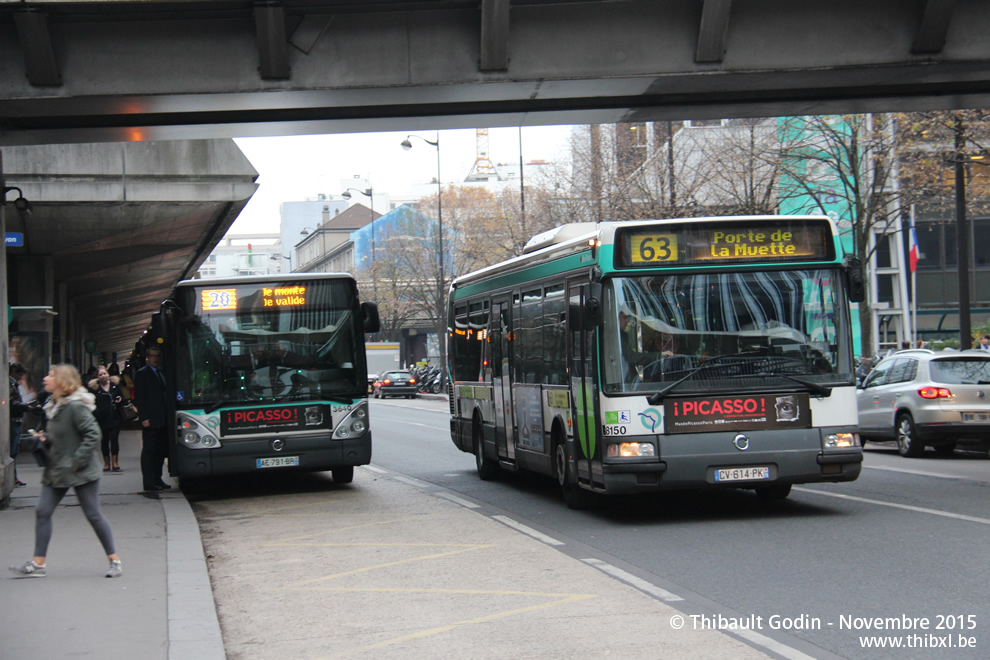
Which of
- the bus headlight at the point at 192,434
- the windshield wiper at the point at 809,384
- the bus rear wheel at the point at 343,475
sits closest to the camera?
the windshield wiper at the point at 809,384

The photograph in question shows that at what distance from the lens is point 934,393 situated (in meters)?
17.5

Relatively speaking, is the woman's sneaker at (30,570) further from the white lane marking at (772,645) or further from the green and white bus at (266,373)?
the green and white bus at (266,373)

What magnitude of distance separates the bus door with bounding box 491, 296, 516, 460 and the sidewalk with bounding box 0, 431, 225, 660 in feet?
13.6

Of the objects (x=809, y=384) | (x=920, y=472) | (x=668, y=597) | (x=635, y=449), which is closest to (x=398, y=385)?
(x=920, y=472)

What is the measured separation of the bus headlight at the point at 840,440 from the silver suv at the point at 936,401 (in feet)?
23.8

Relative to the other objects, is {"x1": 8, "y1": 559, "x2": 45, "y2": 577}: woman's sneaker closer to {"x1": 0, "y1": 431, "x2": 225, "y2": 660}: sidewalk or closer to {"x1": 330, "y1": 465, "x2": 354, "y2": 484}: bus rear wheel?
{"x1": 0, "y1": 431, "x2": 225, "y2": 660}: sidewalk

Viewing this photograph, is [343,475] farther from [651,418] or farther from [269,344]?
[651,418]

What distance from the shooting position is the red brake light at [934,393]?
56.9 feet

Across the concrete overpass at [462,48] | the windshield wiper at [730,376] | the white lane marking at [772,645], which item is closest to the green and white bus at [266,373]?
the concrete overpass at [462,48]

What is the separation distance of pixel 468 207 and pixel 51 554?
192 feet

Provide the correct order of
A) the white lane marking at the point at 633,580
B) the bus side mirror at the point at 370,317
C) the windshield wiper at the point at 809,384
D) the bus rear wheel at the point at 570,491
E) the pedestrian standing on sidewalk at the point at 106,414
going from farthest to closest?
the pedestrian standing on sidewalk at the point at 106,414 < the bus side mirror at the point at 370,317 < the bus rear wheel at the point at 570,491 < the windshield wiper at the point at 809,384 < the white lane marking at the point at 633,580

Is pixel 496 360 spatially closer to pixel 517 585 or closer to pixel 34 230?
pixel 517 585

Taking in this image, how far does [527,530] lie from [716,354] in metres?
2.47

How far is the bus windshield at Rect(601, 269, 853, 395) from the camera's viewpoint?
10578 millimetres
